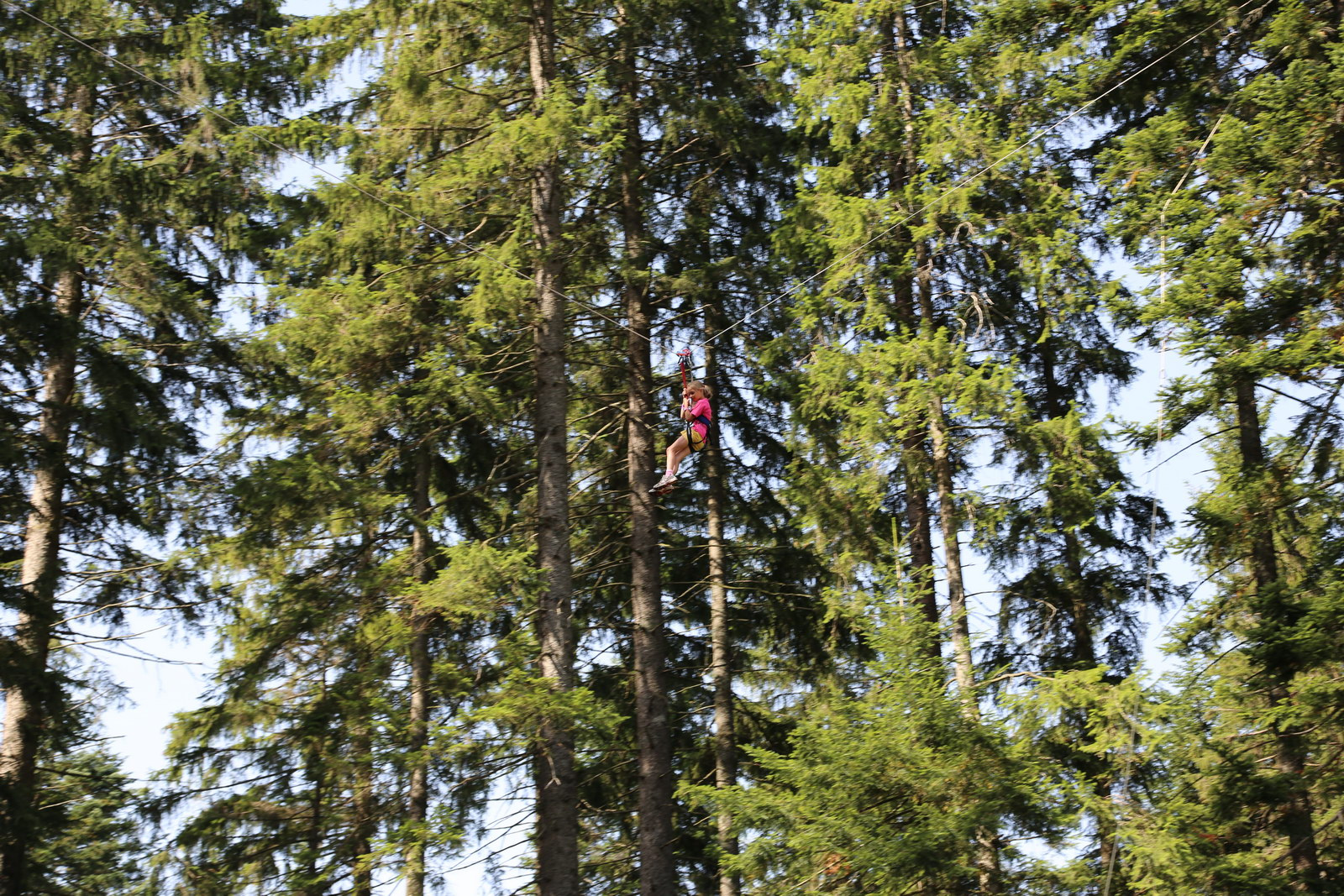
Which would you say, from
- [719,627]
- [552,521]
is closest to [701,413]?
[552,521]

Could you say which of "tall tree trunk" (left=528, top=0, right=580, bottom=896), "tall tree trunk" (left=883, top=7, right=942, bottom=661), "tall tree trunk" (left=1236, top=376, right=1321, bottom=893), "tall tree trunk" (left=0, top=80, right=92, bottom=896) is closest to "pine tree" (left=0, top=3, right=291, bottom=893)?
"tall tree trunk" (left=0, top=80, right=92, bottom=896)

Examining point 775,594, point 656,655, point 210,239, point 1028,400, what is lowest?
point 656,655

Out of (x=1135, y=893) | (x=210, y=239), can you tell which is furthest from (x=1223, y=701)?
(x=210, y=239)

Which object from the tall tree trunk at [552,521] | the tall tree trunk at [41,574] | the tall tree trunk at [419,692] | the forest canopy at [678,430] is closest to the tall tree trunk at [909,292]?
the forest canopy at [678,430]

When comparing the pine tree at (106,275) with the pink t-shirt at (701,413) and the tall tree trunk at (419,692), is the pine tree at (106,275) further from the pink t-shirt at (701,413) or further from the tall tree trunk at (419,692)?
the pink t-shirt at (701,413)

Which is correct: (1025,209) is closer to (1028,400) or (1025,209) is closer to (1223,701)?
(1028,400)

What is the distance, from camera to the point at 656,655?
12.5m

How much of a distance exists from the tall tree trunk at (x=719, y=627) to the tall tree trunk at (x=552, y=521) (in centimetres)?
205

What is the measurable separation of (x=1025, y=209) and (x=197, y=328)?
9.22 m

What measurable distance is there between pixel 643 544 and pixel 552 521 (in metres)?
1.50

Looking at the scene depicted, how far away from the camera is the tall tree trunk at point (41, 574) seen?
1021cm

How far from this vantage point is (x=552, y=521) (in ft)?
38.5

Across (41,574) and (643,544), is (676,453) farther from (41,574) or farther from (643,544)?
(41,574)

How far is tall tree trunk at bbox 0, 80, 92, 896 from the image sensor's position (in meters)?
10.2
